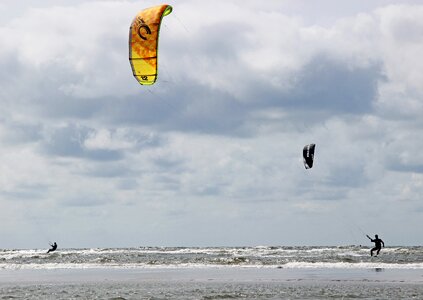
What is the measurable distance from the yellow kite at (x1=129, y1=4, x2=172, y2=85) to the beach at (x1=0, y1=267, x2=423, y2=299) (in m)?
7.10

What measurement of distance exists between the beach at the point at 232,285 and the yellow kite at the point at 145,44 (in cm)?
710

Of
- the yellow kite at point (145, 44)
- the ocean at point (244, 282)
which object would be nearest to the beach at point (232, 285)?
the ocean at point (244, 282)

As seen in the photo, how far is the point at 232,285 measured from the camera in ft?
72.4

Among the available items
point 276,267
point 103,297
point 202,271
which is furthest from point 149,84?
point 276,267

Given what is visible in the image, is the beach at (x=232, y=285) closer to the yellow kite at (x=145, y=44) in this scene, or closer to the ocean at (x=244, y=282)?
the ocean at (x=244, y=282)

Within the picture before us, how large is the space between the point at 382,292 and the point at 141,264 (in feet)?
64.0

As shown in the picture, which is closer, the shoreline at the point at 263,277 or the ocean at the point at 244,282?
the ocean at the point at 244,282

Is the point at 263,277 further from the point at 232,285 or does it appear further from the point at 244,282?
the point at 232,285

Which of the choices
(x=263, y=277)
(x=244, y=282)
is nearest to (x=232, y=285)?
(x=244, y=282)

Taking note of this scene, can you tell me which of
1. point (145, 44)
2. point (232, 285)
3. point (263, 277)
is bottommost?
point (232, 285)

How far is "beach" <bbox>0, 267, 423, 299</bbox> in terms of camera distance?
1880 cm

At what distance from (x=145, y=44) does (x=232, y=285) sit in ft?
29.2

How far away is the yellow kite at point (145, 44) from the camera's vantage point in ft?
69.1

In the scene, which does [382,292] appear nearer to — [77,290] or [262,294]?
[262,294]
